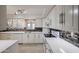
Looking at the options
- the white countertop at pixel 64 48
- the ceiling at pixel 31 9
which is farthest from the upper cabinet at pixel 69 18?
the ceiling at pixel 31 9

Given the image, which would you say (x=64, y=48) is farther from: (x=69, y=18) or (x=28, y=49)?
(x=28, y=49)

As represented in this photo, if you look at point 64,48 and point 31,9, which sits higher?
point 31,9

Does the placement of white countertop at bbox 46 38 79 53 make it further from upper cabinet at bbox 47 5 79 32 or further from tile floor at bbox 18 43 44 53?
tile floor at bbox 18 43 44 53

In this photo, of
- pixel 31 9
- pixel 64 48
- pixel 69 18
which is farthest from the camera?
pixel 31 9

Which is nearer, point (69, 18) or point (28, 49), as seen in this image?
point (69, 18)

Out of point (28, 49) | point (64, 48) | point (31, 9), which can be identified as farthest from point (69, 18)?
point (31, 9)

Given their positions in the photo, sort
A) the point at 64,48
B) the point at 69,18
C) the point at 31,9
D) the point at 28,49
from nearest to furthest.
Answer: the point at 69,18 → the point at 64,48 → the point at 28,49 → the point at 31,9

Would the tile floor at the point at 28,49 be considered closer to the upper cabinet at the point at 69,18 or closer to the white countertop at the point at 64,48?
the white countertop at the point at 64,48

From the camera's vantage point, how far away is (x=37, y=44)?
3312 millimetres
